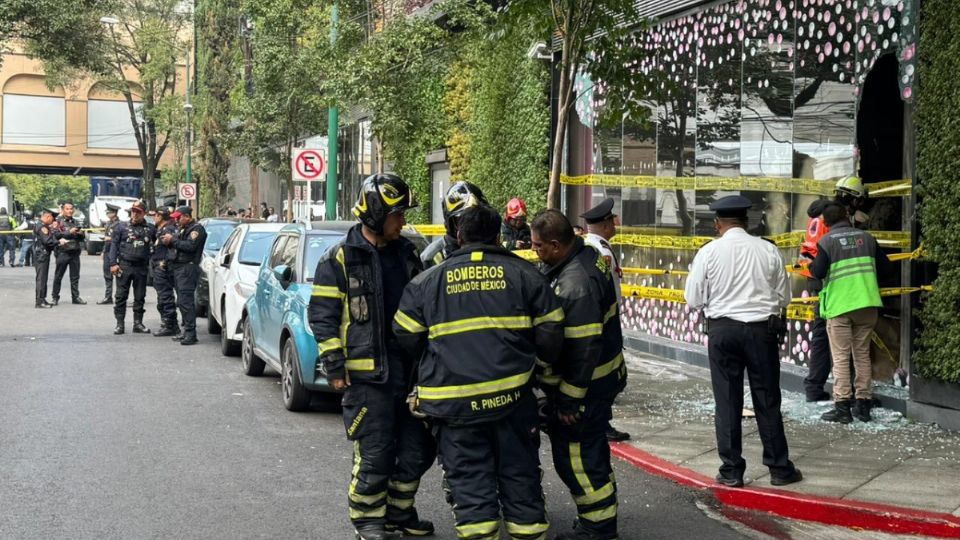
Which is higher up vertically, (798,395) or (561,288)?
(561,288)

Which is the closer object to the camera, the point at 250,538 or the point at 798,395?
the point at 250,538

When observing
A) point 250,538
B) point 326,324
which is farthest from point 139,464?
point 326,324

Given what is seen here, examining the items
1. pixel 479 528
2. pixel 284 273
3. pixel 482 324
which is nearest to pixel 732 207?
pixel 482 324

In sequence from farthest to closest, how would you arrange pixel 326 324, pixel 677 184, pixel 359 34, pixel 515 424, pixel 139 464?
pixel 359 34
pixel 677 184
pixel 139 464
pixel 326 324
pixel 515 424

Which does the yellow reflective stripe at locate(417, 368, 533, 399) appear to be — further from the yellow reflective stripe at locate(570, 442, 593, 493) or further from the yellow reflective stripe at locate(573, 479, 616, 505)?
the yellow reflective stripe at locate(573, 479, 616, 505)

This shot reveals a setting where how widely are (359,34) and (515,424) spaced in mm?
15135

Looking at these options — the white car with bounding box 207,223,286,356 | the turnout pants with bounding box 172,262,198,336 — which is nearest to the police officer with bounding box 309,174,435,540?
the white car with bounding box 207,223,286,356

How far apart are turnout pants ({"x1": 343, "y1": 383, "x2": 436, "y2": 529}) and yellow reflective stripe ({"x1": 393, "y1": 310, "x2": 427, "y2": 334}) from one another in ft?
1.82

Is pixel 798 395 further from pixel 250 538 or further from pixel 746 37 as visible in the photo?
pixel 250 538

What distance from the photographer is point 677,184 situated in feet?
49.8

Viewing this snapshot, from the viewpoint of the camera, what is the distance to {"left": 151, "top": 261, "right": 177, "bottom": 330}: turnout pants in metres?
16.6

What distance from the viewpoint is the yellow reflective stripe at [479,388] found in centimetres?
554

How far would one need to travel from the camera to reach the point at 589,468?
6.21 meters

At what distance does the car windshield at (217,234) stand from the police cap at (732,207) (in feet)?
43.1
